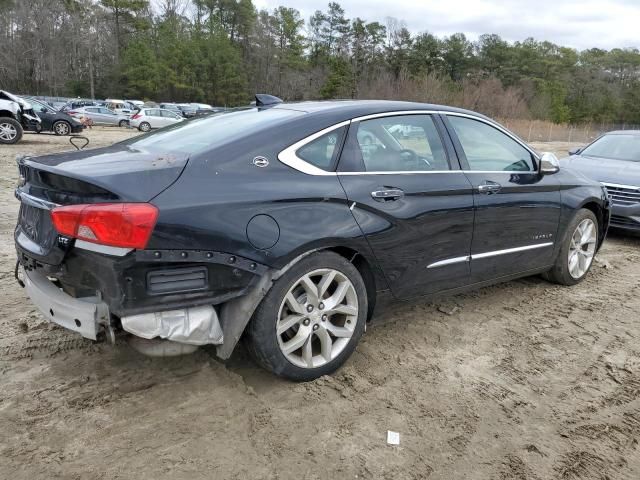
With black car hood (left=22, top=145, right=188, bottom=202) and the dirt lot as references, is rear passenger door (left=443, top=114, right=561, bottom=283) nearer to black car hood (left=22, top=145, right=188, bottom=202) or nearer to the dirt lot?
→ the dirt lot

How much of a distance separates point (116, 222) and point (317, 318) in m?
1.19

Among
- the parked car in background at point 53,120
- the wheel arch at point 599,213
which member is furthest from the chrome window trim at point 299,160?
the parked car in background at point 53,120

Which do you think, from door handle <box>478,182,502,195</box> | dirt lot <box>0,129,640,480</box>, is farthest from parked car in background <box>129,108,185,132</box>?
door handle <box>478,182,502,195</box>

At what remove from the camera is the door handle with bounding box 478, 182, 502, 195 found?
12.5ft

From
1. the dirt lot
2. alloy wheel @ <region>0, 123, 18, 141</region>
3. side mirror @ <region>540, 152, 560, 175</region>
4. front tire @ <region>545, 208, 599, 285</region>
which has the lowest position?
alloy wheel @ <region>0, 123, 18, 141</region>

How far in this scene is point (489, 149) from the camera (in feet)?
13.5

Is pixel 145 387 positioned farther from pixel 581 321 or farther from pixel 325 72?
pixel 325 72

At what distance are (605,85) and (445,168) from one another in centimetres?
10705

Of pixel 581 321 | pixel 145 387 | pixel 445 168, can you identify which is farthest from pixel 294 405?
pixel 581 321

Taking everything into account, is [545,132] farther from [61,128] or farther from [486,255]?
[486,255]

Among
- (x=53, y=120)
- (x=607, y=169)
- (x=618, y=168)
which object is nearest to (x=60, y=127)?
(x=53, y=120)

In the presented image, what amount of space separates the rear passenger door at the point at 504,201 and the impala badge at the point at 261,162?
1576 mm

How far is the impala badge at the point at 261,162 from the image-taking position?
284cm

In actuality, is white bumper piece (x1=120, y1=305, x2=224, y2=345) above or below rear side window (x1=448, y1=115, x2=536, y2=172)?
below
